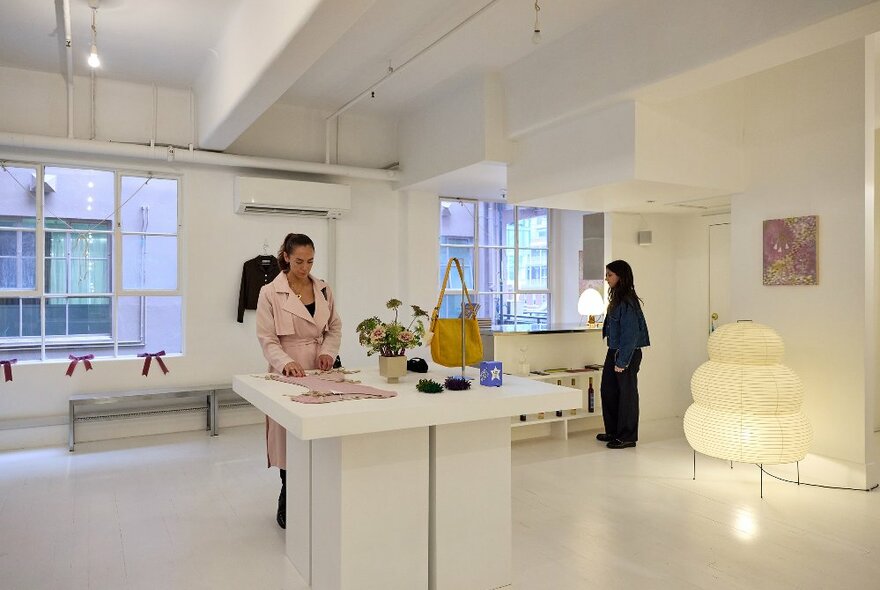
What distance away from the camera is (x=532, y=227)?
883cm

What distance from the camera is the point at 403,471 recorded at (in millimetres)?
2596

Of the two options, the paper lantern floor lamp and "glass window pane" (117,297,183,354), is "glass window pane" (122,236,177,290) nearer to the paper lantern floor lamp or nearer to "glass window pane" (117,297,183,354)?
"glass window pane" (117,297,183,354)

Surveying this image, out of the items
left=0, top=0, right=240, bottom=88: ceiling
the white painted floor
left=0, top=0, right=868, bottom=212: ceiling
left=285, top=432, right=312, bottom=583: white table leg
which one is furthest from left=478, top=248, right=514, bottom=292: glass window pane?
left=285, top=432, right=312, bottom=583: white table leg

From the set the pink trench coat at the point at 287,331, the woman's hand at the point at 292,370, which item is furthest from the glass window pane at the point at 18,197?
the woman's hand at the point at 292,370

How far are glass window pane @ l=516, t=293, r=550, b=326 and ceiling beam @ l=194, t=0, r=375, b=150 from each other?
4.45 metres

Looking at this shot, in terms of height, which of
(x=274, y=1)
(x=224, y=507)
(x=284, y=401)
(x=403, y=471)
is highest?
(x=274, y=1)

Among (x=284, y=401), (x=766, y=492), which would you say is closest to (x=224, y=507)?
(x=284, y=401)

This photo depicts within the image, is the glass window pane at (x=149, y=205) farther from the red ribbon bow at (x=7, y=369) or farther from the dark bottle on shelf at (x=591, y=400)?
the dark bottle on shelf at (x=591, y=400)

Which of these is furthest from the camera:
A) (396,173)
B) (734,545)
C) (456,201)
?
(456,201)

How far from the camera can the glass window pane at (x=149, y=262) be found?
625 cm

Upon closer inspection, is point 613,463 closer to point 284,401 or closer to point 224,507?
point 224,507

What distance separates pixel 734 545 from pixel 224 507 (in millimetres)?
3066

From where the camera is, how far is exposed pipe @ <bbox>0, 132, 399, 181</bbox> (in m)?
5.50

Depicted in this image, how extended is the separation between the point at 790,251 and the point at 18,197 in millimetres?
6668
